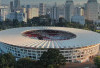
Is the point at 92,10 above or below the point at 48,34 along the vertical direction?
above

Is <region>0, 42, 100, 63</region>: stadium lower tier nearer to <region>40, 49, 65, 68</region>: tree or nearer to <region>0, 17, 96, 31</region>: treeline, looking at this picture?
<region>40, 49, 65, 68</region>: tree

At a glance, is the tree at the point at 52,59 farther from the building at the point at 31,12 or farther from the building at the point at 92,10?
the building at the point at 31,12

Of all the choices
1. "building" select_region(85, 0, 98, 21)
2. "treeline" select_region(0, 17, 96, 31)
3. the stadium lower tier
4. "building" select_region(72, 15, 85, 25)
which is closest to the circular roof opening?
the stadium lower tier

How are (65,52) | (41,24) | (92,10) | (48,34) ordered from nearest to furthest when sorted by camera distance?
(65,52), (48,34), (41,24), (92,10)

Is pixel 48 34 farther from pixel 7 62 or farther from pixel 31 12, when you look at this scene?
pixel 31 12

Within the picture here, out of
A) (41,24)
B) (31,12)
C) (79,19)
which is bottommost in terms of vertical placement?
(41,24)

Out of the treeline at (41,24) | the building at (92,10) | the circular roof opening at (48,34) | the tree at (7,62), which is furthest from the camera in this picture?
the building at (92,10)

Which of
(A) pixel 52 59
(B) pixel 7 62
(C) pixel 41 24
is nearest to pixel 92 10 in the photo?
(C) pixel 41 24

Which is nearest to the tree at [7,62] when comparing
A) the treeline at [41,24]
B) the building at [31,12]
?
the treeline at [41,24]

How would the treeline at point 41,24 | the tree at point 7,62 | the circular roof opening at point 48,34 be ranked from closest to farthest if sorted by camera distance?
the tree at point 7,62
the circular roof opening at point 48,34
the treeline at point 41,24

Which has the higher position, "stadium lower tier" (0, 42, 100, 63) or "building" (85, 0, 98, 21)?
"building" (85, 0, 98, 21)

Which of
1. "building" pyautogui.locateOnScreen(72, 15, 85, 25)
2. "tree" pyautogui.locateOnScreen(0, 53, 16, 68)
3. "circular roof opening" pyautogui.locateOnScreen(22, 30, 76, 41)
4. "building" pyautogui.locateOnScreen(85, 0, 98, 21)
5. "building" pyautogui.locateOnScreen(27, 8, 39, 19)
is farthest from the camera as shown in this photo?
"building" pyautogui.locateOnScreen(27, 8, 39, 19)

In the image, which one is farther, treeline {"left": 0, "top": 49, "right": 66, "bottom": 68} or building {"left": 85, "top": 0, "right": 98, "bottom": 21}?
building {"left": 85, "top": 0, "right": 98, "bottom": 21}
